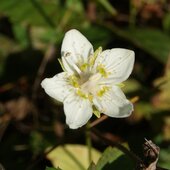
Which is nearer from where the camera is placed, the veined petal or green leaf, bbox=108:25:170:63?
the veined petal

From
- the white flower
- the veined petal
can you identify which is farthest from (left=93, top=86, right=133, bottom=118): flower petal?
the veined petal

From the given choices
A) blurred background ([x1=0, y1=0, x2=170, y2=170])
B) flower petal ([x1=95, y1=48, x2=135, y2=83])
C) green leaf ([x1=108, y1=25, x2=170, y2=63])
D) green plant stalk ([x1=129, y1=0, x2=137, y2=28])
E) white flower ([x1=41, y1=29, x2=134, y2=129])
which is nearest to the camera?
white flower ([x1=41, y1=29, x2=134, y2=129])

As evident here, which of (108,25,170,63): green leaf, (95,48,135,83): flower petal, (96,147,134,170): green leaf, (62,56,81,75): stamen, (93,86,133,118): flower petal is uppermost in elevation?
(62,56,81,75): stamen

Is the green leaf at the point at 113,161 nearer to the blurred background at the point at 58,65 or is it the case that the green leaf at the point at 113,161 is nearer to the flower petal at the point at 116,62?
the flower petal at the point at 116,62

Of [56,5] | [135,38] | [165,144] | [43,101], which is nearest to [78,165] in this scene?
[165,144]

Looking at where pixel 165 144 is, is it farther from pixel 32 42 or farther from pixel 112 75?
pixel 32 42

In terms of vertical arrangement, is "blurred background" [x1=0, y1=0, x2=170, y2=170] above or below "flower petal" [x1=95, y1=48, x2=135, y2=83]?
below

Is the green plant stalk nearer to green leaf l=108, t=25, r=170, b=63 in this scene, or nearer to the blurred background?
the blurred background

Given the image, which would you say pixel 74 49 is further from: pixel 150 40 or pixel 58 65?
pixel 150 40

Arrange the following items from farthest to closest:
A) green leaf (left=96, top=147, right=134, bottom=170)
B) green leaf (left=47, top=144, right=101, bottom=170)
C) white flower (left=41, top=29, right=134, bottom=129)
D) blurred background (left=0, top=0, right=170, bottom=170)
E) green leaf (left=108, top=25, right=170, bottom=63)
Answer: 1. green leaf (left=108, top=25, right=170, bottom=63)
2. blurred background (left=0, top=0, right=170, bottom=170)
3. green leaf (left=47, top=144, right=101, bottom=170)
4. white flower (left=41, top=29, right=134, bottom=129)
5. green leaf (left=96, top=147, right=134, bottom=170)
